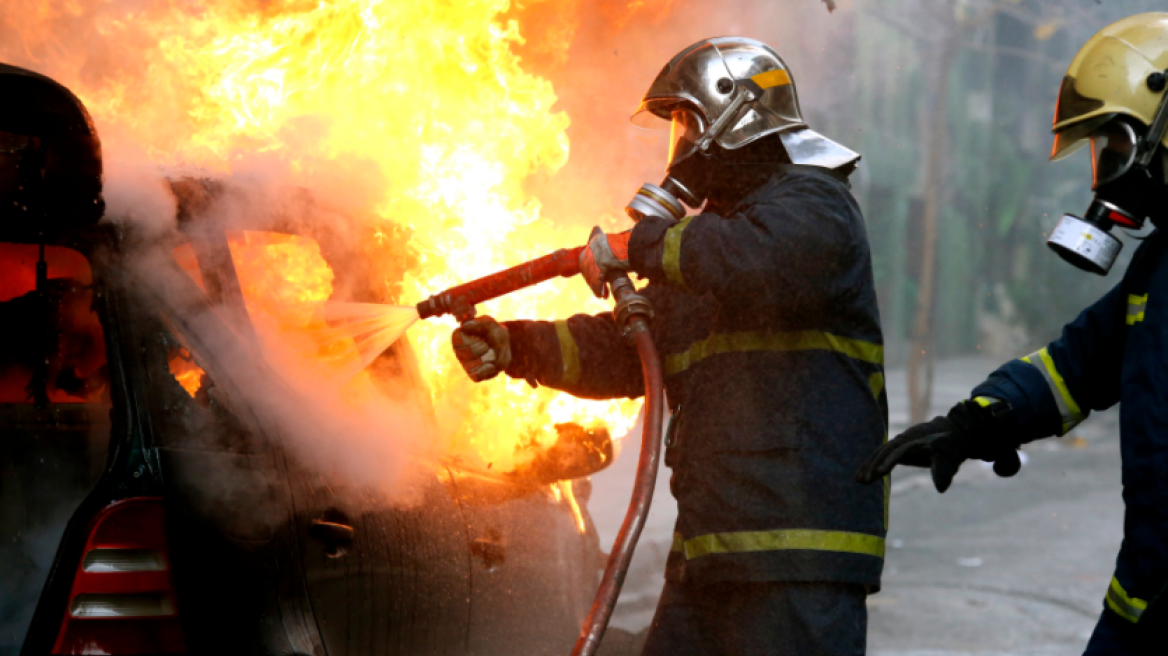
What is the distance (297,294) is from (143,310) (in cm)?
88

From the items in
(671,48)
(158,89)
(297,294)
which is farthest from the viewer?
(671,48)

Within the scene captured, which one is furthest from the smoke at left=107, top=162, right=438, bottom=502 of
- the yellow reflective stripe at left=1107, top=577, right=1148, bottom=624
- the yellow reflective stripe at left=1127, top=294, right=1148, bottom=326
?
the yellow reflective stripe at left=1127, top=294, right=1148, bottom=326

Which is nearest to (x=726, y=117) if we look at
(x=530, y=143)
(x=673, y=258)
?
(x=673, y=258)

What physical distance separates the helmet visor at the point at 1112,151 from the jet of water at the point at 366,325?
1952 millimetres

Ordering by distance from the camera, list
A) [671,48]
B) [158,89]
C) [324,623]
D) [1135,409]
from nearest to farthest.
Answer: [1135,409] → [324,623] → [158,89] → [671,48]

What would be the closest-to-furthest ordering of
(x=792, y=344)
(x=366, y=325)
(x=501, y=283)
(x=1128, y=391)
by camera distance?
(x=1128, y=391) → (x=792, y=344) → (x=501, y=283) → (x=366, y=325)

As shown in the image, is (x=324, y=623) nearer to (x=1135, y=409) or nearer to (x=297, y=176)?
(x=297, y=176)

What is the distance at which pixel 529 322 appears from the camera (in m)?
3.29

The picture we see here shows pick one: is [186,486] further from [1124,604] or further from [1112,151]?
[1112,151]

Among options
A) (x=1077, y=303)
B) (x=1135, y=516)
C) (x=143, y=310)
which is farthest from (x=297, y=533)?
(x=1077, y=303)

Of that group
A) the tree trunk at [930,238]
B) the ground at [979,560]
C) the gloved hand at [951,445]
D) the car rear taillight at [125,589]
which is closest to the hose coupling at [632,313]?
the gloved hand at [951,445]

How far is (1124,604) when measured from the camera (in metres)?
2.30

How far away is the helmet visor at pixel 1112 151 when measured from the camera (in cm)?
243

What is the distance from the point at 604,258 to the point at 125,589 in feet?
4.70
